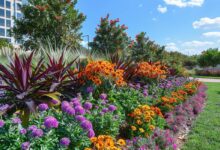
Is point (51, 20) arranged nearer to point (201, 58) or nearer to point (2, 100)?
point (2, 100)

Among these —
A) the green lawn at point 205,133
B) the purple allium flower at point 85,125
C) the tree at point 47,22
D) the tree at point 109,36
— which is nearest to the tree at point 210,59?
the tree at point 109,36

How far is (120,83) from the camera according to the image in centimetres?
479

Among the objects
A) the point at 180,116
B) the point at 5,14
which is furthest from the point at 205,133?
the point at 5,14

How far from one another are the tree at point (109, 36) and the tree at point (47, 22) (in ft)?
14.5

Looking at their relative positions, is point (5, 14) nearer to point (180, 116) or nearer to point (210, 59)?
point (210, 59)

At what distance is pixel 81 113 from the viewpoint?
113 inches

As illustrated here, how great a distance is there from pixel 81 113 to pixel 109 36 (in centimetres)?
1571

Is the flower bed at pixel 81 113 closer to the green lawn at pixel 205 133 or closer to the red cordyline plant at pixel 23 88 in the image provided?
the red cordyline plant at pixel 23 88

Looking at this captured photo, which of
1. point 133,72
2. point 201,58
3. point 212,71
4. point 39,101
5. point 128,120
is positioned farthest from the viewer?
point 201,58

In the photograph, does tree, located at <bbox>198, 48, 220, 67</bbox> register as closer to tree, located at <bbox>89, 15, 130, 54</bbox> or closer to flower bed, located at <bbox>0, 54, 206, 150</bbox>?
tree, located at <bbox>89, 15, 130, 54</bbox>

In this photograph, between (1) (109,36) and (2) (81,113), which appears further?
(1) (109,36)

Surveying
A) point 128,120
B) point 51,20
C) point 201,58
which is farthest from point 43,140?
point 201,58

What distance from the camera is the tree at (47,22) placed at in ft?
42.4

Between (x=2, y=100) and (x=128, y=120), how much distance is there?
2.02 metres
